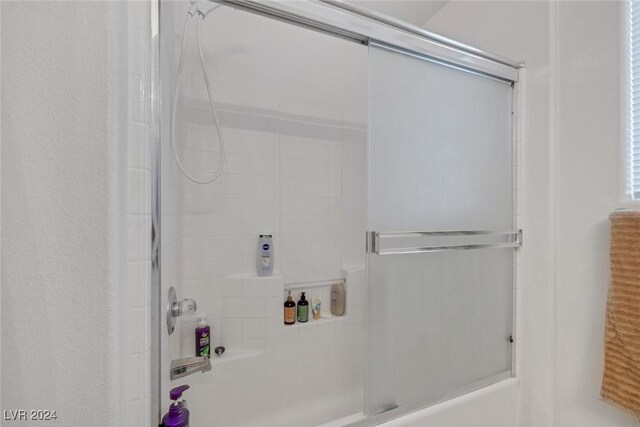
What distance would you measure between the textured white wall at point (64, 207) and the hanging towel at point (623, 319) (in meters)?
1.35

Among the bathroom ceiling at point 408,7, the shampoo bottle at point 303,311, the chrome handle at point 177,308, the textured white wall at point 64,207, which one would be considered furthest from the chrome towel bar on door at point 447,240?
the bathroom ceiling at point 408,7

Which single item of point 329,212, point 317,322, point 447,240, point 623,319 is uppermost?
point 329,212

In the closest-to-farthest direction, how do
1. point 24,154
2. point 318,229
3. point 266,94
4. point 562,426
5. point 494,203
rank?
point 24,154 < point 562,426 < point 494,203 < point 266,94 < point 318,229

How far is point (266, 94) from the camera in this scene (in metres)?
1.52

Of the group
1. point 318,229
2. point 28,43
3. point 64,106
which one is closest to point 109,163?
point 64,106

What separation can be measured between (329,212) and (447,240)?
2.52 ft

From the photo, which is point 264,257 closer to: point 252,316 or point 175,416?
point 252,316

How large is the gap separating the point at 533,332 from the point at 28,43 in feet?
5.74

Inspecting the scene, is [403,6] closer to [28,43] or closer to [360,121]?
[360,121]

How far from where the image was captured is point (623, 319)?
0.87m

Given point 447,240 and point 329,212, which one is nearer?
point 447,240

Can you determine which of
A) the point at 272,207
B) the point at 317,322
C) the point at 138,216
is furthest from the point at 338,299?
the point at 138,216

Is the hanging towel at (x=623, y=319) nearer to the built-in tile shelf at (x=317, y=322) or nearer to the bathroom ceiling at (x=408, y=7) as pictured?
the built-in tile shelf at (x=317, y=322)

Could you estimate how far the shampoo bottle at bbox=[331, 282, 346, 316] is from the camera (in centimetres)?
166
